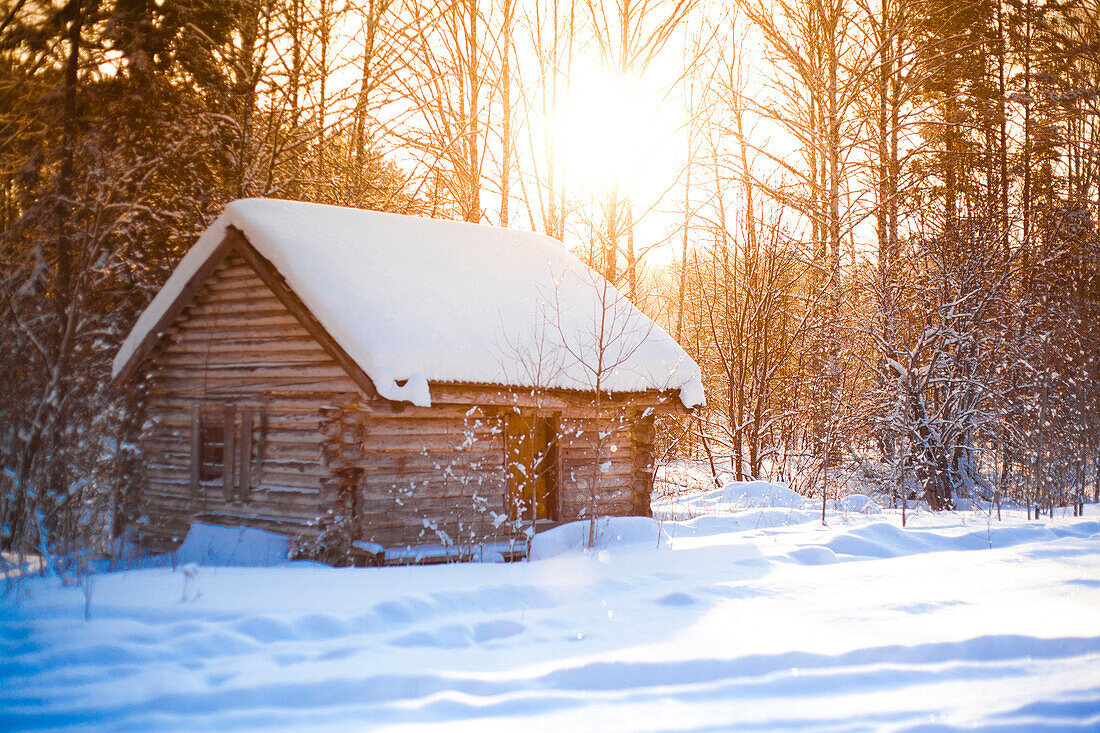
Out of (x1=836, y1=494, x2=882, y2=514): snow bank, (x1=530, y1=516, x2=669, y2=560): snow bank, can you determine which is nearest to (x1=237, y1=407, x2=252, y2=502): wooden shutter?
(x1=530, y1=516, x2=669, y2=560): snow bank

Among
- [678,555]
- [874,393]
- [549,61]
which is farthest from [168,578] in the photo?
[549,61]

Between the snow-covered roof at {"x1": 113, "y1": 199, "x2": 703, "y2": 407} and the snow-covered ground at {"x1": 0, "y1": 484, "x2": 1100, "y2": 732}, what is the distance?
2717 mm

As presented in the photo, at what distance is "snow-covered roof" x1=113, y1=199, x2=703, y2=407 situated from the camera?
8891mm

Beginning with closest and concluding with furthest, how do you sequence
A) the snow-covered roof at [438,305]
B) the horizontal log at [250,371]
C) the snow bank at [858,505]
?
the snow-covered roof at [438,305], the horizontal log at [250,371], the snow bank at [858,505]

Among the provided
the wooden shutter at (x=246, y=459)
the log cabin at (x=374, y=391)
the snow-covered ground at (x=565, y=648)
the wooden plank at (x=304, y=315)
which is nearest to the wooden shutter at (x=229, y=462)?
the log cabin at (x=374, y=391)

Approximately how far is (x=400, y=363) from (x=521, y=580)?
3.02m

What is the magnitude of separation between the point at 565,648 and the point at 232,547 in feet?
20.4

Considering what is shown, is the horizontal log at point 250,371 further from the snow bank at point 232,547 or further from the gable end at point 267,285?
the snow bank at point 232,547

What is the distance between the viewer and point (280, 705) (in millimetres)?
4199

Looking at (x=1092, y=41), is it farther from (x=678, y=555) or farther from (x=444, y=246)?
(x=678, y=555)

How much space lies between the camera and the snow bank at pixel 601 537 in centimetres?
951

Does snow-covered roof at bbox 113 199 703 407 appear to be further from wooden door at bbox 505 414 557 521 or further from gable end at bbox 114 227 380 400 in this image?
wooden door at bbox 505 414 557 521

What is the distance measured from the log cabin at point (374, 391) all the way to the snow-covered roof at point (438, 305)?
1.3 inches

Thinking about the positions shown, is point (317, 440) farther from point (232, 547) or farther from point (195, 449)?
point (195, 449)
